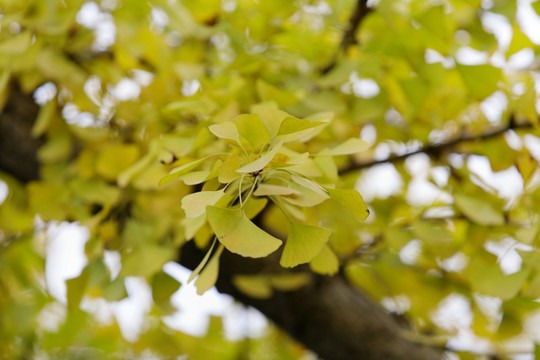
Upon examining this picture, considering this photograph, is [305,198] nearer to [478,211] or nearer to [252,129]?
[252,129]

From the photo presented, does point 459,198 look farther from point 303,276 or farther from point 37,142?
point 37,142

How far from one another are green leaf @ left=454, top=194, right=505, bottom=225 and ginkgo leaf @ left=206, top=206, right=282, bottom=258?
26cm

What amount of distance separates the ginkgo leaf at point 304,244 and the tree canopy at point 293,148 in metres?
0.04

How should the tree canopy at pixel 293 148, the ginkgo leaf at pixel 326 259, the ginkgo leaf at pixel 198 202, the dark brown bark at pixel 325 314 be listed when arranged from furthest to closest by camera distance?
the dark brown bark at pixel 325 314
the tree canopy at pixel 293 148
the ginkgo leaf at pixel 326 259
the ginkgo leaf at pixel 198 202

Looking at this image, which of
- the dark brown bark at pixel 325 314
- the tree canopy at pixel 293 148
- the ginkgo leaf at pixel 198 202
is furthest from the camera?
the dark brown bark at pixel 325 314

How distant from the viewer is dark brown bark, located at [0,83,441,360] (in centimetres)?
60

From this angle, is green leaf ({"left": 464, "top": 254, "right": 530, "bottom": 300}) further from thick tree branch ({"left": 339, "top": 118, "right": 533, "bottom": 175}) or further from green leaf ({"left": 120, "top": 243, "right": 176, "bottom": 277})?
green leaf ({"left": 120, "top": 243, "right": 176, "bottom": 277})

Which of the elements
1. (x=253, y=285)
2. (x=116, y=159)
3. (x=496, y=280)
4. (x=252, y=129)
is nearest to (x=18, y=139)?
(x=116, y=159)

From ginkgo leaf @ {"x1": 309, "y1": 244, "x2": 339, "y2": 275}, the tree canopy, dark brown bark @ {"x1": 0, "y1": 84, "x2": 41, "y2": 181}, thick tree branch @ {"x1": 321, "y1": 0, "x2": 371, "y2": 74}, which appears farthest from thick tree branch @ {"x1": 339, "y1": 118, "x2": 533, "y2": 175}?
dark brown bark @ {"x1": 0, "y1": 84, "x2": 41, "y2": 181}

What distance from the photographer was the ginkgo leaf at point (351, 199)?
28 centimetres

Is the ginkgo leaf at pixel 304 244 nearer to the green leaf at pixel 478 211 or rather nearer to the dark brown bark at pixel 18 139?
the green leaf at pixel 478 211

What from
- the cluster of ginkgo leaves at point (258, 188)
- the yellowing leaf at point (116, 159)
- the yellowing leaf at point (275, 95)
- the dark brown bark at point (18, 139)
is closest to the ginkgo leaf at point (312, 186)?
the cluster of ginkgo leaves at point (258, 188)

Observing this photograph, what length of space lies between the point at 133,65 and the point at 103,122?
8 centimetres

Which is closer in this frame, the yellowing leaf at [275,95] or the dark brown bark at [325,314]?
the yellowing leaf at [275,95]
